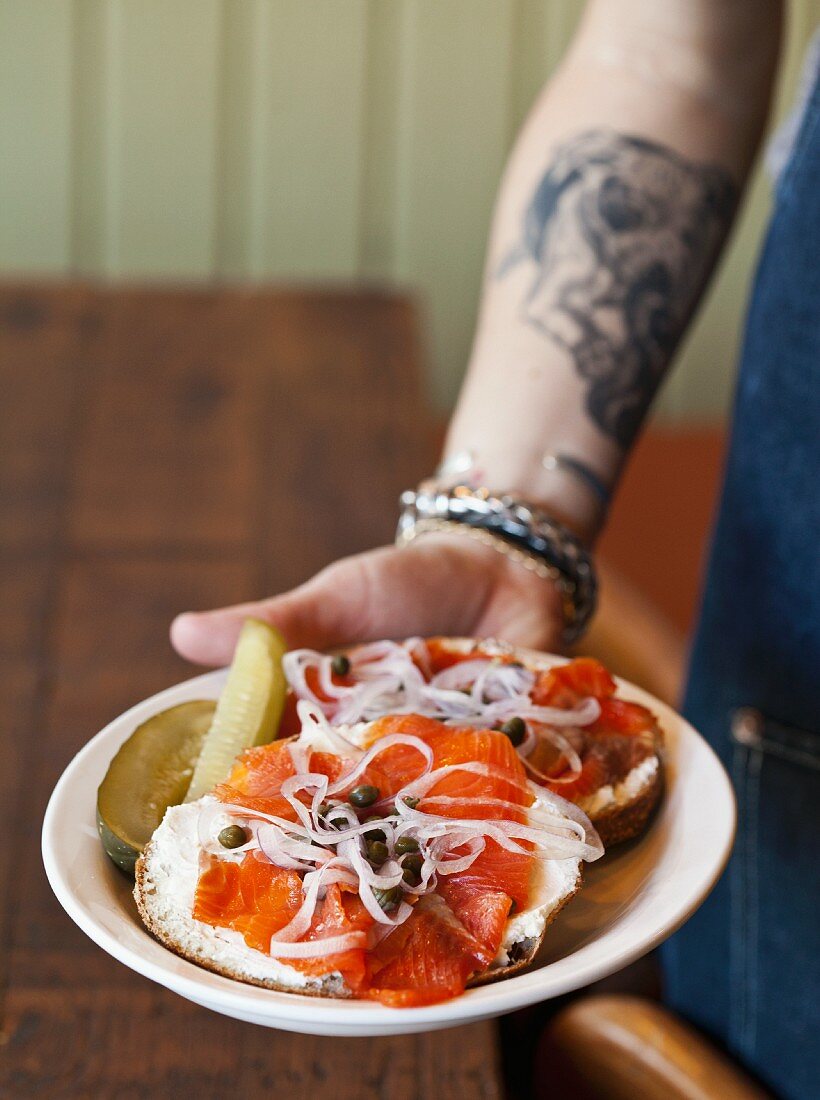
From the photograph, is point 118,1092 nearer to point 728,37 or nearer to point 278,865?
point 278,865

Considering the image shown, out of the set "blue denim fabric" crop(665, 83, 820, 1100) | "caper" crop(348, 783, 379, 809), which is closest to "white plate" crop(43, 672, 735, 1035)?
"caper" crop(348, 783, 379, 809)

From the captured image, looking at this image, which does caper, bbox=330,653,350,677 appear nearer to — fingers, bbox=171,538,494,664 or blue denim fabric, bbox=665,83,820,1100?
fingers, bbox=171,538,494,664

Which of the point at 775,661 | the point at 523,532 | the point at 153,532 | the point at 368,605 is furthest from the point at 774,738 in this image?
the point at 153,532

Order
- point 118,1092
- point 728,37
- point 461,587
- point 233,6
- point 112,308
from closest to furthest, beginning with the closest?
point 118,1092, point 461,587, point 728,37, point 112,308, point 233,6

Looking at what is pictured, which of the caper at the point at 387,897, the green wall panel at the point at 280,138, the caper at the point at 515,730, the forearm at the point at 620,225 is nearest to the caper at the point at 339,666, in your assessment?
the caper at the point at 515,730

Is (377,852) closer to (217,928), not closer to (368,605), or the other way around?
(217,928)

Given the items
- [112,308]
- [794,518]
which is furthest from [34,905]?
[112,308]
